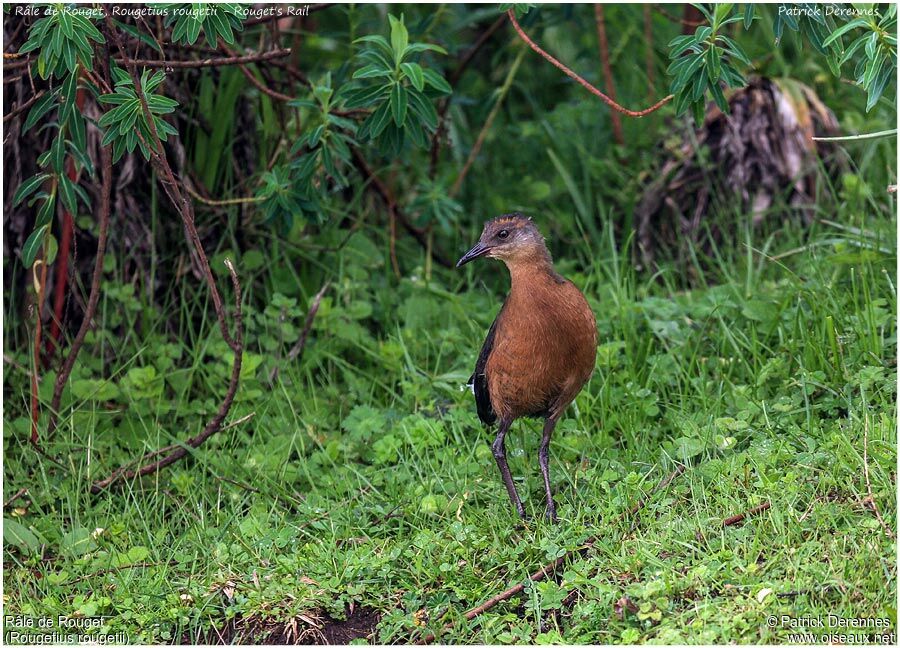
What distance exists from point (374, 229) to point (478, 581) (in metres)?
2.73

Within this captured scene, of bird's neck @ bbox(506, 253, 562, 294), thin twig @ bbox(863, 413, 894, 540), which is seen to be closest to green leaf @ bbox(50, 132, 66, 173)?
bird's neck @ bbox(506, 253, 562, 294)

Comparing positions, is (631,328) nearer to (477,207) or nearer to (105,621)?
(477,207)

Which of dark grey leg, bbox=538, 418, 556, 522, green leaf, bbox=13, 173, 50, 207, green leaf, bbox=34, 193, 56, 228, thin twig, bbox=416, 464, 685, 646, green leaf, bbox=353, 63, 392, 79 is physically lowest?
thin twig, bbox=416, 464, 685, 646

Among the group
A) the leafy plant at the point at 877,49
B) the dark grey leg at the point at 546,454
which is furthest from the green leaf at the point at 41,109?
the leafy plant at the point at 877,49

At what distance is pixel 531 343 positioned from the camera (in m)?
4.45

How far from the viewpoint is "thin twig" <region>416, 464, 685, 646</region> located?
3.95 m

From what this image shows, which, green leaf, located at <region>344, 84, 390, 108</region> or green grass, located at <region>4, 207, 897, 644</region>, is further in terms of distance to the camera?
green leaf, located at <region>344, 84, 390, 108</region>

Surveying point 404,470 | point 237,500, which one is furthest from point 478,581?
point 237,500

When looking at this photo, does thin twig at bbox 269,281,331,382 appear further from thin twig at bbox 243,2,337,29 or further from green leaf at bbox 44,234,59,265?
thin twig at bbox 243,2,337,29

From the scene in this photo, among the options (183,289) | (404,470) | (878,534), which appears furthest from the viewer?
(183,289)

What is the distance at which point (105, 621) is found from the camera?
410 cm

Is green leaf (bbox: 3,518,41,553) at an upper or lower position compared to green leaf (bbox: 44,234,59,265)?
lower

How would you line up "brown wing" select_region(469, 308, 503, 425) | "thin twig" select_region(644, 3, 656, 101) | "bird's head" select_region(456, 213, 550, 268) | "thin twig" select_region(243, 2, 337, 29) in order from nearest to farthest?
"bird's head" select_region(456, 213, 550, 268)
"brown wing" select_region(469, 308, 503, 425)
"thin twig" select_region(243, 2, 337, 29)
"thin twig" select_region(644, 3, 656, 101)

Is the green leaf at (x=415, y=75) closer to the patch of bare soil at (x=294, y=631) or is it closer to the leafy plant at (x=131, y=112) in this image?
the leafy plant at (x=131, y=112)
